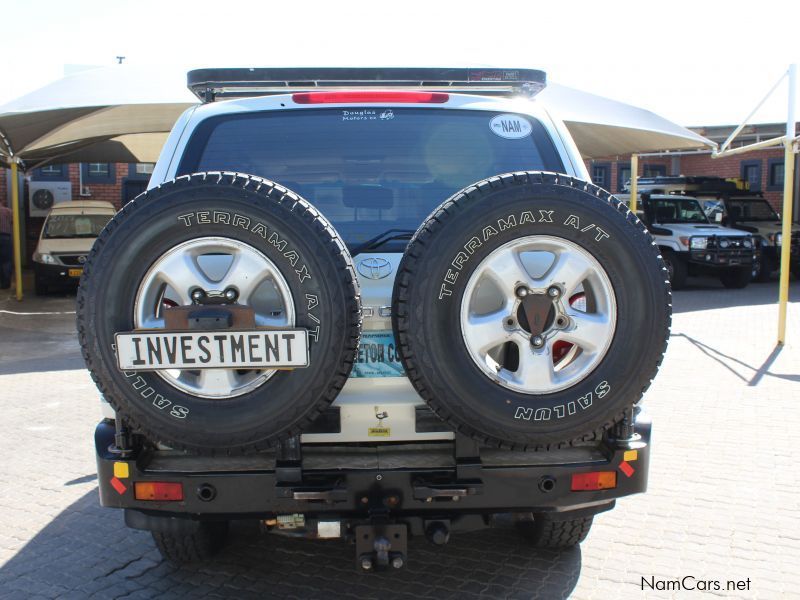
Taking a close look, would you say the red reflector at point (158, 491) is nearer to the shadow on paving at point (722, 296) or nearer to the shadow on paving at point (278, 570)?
the shadow on paving at point (278, 570)

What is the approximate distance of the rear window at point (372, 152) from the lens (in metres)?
3.34

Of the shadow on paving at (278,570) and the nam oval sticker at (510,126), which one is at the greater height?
the nam oval sticker at (510,126)

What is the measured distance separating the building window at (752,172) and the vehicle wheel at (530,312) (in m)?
26.5

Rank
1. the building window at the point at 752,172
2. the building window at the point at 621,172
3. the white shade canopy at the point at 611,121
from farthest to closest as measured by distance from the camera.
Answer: the building window at the point at 621,172 → the building window at the point at 752,172 → the white shade canopy at the point at 611,121

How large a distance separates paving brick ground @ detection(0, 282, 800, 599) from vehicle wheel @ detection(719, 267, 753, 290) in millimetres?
10140

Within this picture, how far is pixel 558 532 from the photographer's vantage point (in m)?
3.73

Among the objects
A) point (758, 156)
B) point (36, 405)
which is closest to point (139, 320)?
point (36, 405)

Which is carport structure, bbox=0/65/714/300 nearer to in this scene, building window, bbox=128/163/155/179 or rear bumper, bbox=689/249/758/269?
rear bumper, bbox=689/249/758/269

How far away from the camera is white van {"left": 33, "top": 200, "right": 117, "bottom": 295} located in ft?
50.1

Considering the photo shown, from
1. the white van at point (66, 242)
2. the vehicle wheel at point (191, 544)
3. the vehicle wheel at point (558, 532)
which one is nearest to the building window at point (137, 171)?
the white van at point (66, 242)

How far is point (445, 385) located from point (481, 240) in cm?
49

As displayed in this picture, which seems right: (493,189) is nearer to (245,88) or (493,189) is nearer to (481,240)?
(481,240)

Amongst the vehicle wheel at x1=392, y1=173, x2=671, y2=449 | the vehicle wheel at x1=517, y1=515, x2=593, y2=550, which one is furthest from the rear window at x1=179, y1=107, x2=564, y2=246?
the vehicle wheel at x1=517, y1=515, x2=593, y2=550

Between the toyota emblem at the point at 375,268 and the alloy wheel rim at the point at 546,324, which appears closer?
the alloy wheel rim at the point at 546,324
